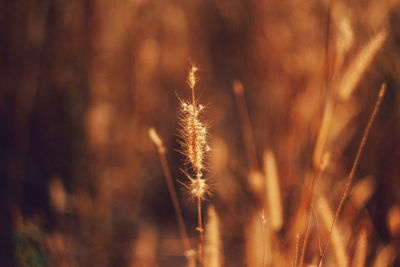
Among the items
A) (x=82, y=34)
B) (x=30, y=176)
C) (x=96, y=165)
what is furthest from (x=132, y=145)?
(x=82, y=34)

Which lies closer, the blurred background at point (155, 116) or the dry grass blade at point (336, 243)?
the dry grass blade at point (336, 243)

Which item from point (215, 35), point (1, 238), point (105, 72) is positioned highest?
point (215, 35)

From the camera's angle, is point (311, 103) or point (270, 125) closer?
point (311, 103)

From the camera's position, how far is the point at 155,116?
59.8 inches

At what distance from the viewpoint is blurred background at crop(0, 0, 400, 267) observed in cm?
118

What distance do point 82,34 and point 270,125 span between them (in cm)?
98

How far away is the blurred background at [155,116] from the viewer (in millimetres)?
1181

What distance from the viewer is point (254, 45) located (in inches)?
66.6

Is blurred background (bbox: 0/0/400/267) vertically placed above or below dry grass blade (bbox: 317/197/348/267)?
above

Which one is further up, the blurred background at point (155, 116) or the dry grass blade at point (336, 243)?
the blurred background at point (155, 116)

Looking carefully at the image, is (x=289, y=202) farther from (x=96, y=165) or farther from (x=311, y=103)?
(x=96, y=165)

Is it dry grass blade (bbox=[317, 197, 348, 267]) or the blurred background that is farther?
the blurred background

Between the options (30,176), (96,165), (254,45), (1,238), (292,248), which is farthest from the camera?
(254,45)

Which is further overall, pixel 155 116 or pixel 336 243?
pixel 155 116
